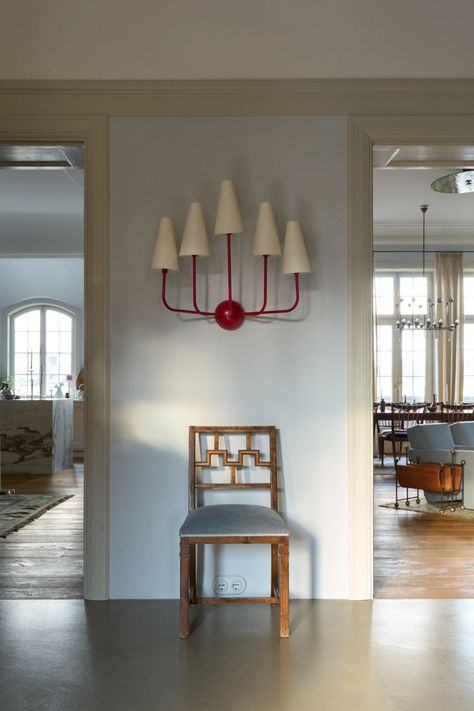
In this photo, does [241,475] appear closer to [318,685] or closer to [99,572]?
[99,572]

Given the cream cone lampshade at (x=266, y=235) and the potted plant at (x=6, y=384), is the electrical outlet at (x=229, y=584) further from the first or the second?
the potted plant at (x=6, y=384)

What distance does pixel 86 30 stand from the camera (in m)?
3.72

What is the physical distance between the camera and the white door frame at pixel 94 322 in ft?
12.4

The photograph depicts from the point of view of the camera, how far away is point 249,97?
3828mm

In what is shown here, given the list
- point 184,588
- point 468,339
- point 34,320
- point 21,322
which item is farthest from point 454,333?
point 184,588

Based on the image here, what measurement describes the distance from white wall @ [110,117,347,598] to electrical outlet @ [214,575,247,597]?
0.27 meters

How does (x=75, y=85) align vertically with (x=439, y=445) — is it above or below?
above

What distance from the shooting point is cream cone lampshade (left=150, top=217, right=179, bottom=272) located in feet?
12.0

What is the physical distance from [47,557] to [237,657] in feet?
7.21

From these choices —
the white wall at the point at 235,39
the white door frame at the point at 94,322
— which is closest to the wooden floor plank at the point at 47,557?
the white door frame at the point at 94,322

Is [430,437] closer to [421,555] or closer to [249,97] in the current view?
[421,555]

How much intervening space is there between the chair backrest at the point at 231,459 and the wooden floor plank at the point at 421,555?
90 centimetres

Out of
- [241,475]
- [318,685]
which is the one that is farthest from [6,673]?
[241,475]

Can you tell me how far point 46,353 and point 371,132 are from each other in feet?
29.6
